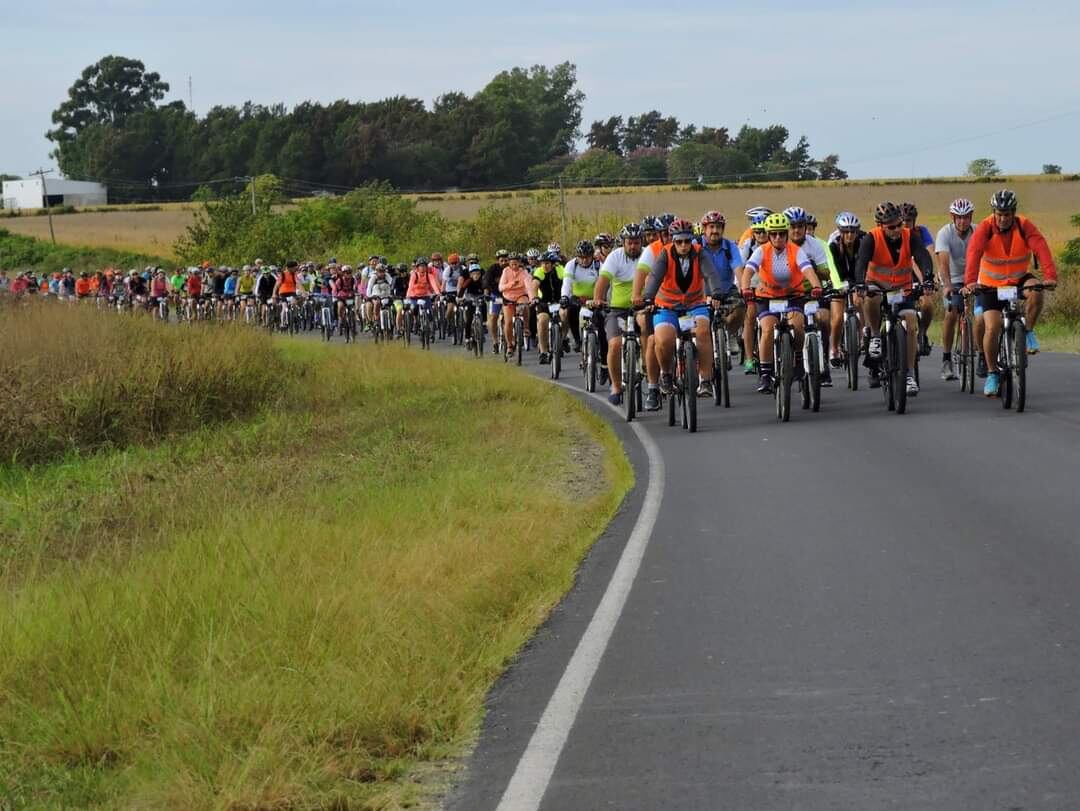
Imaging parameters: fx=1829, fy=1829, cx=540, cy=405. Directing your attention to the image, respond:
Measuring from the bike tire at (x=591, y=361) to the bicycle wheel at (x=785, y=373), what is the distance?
5.44 meters

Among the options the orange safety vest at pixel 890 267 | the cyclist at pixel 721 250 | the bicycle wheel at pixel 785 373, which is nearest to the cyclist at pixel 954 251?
the orange safety vest at pixel 890 267

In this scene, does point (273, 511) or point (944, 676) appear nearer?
point (944, 676)

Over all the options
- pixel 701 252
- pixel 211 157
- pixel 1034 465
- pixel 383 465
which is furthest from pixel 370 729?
pixel 211 157

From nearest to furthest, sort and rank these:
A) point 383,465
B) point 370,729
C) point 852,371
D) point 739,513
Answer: point 370,729
point 739,513
point 383,465
point 852,371

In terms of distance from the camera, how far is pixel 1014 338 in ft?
57.6

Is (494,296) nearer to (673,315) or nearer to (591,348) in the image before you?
(591,348)

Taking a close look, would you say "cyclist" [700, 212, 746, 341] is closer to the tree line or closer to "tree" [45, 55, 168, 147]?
the tree line

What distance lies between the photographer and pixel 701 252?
18.1 meters

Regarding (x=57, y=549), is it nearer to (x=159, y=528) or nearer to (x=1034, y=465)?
(x=159, y=528)

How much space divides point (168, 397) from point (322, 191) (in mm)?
117109

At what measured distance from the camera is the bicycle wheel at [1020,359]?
57.1 ft

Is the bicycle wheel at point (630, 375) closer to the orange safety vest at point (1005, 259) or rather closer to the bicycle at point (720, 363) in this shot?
the bicycle at point (720, 363)

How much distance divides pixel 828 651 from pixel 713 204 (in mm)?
87477

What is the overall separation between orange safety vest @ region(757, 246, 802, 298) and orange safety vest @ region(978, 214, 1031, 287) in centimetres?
184
